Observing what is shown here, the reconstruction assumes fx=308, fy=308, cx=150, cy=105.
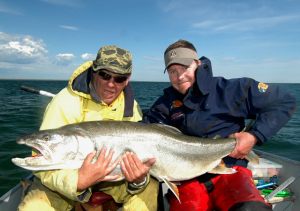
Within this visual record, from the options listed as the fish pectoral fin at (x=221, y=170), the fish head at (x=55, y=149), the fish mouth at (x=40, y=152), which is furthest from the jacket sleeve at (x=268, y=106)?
the fish mouth at (x=40, y=152)

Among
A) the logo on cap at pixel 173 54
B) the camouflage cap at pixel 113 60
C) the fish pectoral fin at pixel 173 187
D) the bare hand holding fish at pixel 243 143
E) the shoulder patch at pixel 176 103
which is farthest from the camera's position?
the shoulder patch at pixel 176 103

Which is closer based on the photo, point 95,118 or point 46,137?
point 46,137

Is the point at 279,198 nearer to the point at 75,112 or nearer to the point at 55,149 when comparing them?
the point at 75,112

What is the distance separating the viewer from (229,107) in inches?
192

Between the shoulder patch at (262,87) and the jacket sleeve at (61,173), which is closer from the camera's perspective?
the jacket sleeve at (61,173)

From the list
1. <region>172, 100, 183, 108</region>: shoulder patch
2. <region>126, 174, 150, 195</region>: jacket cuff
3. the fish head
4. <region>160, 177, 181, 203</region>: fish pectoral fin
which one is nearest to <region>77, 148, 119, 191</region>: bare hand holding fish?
the fish head

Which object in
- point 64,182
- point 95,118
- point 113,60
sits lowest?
point 64,182

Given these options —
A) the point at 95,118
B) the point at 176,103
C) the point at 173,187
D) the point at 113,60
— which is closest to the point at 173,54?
the point at 176,103

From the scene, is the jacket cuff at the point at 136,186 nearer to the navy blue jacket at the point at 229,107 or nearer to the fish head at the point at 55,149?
the fish head at the point at 55,149

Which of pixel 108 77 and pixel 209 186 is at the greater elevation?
pixel 108 77

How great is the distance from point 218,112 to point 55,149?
8.32 feet

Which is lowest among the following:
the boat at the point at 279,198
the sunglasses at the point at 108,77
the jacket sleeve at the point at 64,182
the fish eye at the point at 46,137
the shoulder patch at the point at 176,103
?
the boat at the point at 279,198

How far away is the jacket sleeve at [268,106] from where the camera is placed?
472cm

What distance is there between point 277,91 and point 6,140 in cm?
1192
